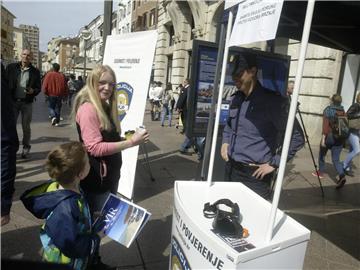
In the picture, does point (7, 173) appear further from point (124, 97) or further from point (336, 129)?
point (336, 129)

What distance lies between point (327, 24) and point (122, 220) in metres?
3.28

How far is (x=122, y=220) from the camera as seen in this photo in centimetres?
226

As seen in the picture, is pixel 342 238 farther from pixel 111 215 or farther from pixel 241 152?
pixel 111 215

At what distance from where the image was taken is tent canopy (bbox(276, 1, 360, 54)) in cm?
329

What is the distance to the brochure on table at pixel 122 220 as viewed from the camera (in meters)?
2.20

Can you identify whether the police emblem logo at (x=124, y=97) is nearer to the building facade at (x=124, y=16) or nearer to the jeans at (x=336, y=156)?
the jeans at (x=336, y=156)

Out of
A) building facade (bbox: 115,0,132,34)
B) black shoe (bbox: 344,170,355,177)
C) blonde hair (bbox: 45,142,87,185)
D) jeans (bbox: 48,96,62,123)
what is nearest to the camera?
blonde hair (bbox: 45,142,87,185)

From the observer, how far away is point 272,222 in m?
1.67

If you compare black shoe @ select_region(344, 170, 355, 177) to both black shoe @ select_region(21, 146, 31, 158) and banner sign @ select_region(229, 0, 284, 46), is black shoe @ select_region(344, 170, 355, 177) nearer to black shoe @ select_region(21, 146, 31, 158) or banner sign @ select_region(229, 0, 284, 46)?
banner sign @ select_region(229, 0, 284, 46)

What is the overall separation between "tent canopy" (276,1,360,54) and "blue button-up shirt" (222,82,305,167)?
3.10ft

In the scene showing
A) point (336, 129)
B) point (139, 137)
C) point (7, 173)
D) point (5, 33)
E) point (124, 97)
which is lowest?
point (336, 129)

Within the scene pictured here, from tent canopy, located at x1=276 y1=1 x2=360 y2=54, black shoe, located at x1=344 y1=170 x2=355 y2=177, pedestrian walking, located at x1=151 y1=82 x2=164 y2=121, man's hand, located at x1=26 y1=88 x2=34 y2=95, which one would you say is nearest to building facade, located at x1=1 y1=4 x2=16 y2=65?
man's hand, located at x1=26 y1=88 x2=34 y2=95

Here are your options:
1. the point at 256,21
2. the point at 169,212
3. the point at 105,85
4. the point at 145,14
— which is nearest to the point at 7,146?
the point at 105,85

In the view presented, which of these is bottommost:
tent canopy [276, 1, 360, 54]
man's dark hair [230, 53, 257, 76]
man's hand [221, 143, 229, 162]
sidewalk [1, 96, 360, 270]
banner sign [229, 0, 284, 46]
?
sidewalk [1, 96, 360, 270]
